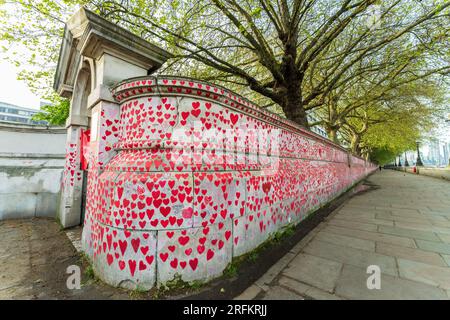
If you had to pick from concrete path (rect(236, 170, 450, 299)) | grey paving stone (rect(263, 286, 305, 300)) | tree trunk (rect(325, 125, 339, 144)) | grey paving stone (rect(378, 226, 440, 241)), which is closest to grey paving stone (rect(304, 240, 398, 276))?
concrete path (rect(236, 170, 450, 299))

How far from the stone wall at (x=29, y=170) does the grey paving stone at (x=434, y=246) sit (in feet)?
25.6

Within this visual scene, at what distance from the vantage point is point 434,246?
3133 mm

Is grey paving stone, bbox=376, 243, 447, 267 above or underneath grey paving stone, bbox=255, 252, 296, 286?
above

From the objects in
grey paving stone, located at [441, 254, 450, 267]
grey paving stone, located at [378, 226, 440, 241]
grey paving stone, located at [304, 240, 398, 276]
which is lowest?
grey paving stone, located at [304, 240, 398, 276]

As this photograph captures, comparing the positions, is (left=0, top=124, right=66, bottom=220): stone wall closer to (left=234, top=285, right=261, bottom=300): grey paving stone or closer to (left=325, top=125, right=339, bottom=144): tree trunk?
(left=234, top=285, right=261, bottom=300): grey paving stone

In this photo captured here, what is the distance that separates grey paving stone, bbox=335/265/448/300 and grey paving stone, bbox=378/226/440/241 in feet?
6.48

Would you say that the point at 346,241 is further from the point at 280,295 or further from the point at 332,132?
the point at 332,132

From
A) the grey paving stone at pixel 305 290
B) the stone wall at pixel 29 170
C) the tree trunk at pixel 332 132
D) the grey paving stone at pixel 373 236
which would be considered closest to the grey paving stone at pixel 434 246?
the grey paving stone at pixel 373 236

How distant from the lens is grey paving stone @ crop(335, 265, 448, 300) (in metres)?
1.92

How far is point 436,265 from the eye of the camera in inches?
99.9

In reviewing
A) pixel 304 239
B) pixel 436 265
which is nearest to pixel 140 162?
pixel 304 239

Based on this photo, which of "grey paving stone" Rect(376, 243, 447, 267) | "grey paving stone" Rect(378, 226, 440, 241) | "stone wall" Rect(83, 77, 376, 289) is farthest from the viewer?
"grey paving stone" Rect(378, 226, 440, 241)
